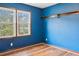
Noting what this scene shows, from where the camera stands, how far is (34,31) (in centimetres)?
368

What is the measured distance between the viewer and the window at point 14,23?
274cm

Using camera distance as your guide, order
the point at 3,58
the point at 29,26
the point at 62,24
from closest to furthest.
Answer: the point at 3,58
the point at 62,24
the point at 29,26

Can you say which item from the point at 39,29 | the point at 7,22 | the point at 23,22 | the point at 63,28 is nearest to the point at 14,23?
the point at 7,22

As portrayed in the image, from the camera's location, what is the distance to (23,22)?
3.38m

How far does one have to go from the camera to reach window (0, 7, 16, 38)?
8.87 ft

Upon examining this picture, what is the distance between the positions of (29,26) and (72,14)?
1718 millimetres

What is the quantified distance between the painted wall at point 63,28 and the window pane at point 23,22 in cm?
84

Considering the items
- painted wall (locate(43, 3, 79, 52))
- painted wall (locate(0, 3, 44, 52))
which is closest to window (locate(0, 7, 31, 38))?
painted wall (locate(0, 3, 44, 52))

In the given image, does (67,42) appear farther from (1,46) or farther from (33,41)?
(1,46)

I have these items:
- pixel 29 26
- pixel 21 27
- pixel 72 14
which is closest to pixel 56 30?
pixel 72 14

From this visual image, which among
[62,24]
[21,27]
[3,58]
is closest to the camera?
[3,58]

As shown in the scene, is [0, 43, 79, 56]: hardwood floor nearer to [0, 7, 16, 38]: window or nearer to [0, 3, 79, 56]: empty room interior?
[0, 3, 79, 56]: empty room interior

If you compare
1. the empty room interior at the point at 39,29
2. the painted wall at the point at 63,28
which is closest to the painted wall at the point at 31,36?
the empty room interior at the point at 39,29

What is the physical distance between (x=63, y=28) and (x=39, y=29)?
1.23 m
